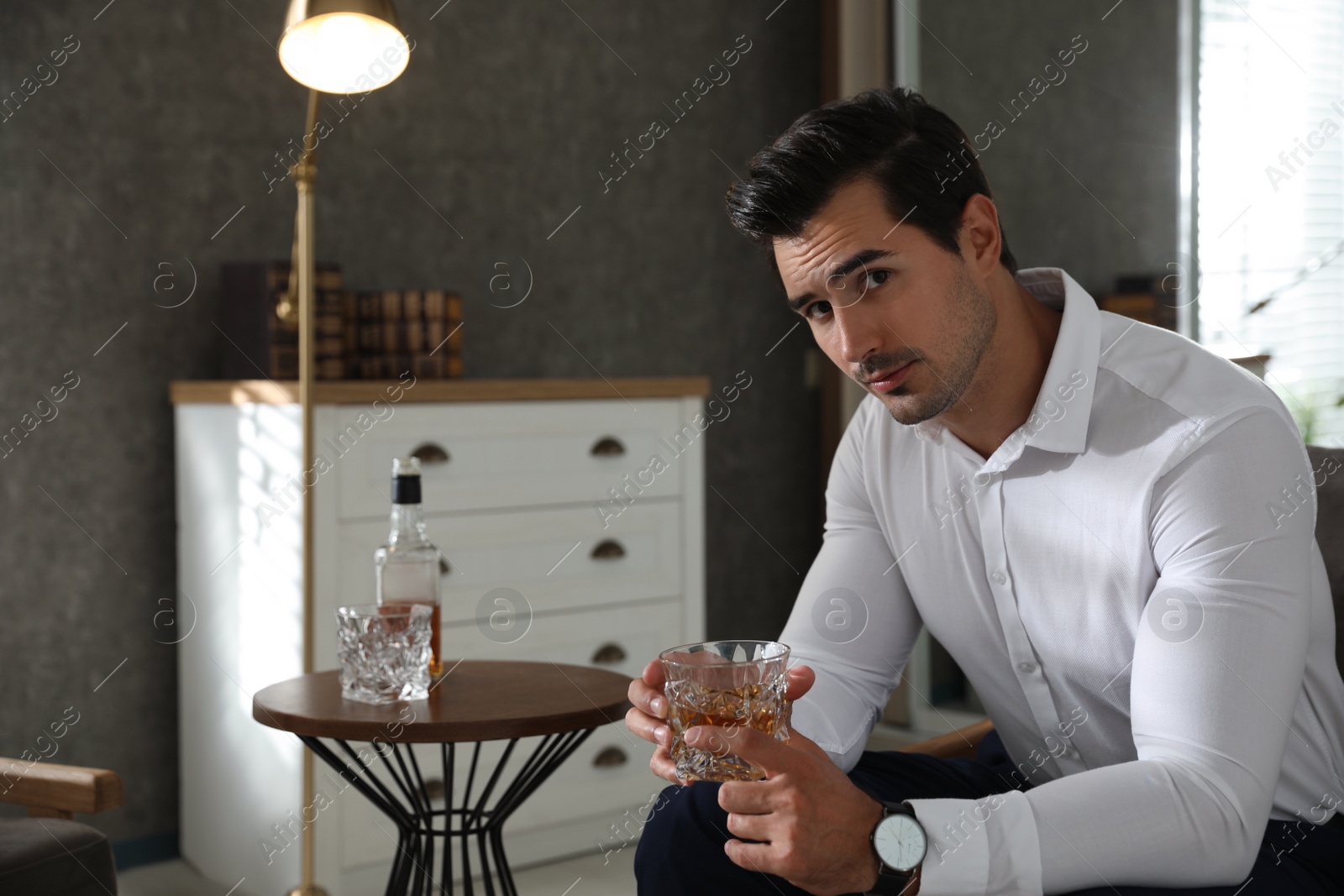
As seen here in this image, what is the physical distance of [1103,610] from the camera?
1354 mm

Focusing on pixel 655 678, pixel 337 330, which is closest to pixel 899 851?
pixel 655 678

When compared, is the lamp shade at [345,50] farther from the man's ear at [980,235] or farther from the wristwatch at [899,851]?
the wristwatch at [899,851]

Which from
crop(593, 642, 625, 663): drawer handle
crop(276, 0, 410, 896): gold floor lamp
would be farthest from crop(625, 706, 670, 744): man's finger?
crop(593, 642, 625, 663): drawer handle

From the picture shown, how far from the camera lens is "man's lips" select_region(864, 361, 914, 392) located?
1447mm

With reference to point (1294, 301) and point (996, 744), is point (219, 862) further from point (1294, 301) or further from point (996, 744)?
point (1294, 301)

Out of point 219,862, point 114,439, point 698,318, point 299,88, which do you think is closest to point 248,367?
point 114,439

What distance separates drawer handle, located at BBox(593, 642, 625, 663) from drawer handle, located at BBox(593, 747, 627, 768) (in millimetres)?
198

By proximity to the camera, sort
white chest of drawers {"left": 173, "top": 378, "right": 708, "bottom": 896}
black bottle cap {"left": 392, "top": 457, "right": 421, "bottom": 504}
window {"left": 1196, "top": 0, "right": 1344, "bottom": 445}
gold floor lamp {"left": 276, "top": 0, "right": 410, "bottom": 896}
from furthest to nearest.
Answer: window {"left": 1196, "top": 0, "right": 1344, "bottom": 445} < white chest of drawers {"left": 173, "top": 378, "right": 708, "bottom": 896} < gold floor lamp {"left": 276, "top": 0, "right": 410, "bottom": 896} < black bottle cap {"left": 392, "top": 457, "right": 421, "bottom": 504}

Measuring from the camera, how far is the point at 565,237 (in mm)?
3621

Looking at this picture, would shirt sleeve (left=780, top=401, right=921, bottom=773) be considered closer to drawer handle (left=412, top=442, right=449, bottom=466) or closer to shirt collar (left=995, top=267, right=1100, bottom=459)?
shirt collar (left=995, top=267, right=1100, bottom=459)

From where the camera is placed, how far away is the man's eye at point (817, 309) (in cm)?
150

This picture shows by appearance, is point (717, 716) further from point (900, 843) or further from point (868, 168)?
point (868, 168)

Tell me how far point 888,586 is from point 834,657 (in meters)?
0.13

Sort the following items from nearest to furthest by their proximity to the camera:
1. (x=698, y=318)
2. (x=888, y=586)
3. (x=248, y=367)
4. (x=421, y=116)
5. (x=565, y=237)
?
(x=888, y=586) → (x=248, y=367) → (x=421, y=116) → (x=565, y=237) → (x=698, y=318)
